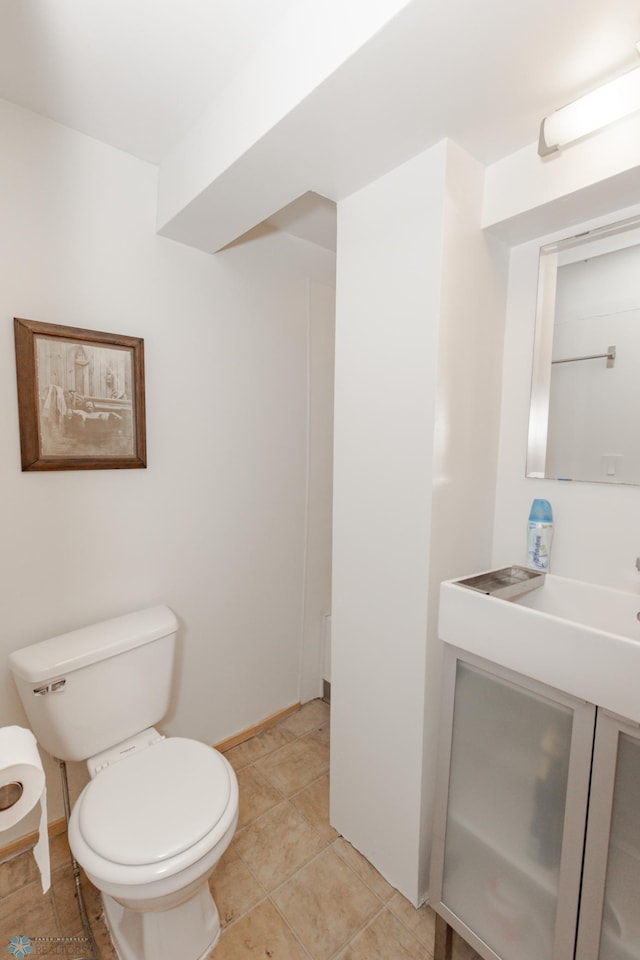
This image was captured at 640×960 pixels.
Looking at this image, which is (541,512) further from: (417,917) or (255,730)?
(255,730)

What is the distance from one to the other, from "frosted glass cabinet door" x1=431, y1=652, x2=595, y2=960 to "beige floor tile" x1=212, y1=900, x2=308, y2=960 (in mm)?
431

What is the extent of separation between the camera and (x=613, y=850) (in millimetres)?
890

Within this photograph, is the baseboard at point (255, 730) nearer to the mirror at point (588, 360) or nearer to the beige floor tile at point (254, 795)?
the beige floor tile at point (254, 795)

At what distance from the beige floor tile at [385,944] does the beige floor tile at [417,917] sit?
0.05 feet

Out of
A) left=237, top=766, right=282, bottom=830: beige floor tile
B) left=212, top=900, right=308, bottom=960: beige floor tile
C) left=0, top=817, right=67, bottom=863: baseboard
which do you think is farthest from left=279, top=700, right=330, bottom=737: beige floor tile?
left=0, top=817, right=67, bottom=863: baseboard

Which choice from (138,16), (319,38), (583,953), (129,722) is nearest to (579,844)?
(583,953)

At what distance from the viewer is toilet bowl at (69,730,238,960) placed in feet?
3.31

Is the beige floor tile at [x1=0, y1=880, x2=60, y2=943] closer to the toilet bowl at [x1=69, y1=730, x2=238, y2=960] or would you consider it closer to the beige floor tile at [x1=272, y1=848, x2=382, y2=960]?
the toilet bowl at [x1=69, y1=730, x2=238, y2=960]

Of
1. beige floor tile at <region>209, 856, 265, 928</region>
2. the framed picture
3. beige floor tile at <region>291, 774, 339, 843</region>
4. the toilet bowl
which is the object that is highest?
the framed picture

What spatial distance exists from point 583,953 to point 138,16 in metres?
2.26

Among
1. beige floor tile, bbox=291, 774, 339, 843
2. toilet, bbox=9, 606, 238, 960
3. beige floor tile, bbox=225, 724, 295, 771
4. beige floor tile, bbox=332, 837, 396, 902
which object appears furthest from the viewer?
beige floor tile, bbox=225, 724, 295, 771

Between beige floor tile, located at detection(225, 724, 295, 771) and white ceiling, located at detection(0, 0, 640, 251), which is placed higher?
white ceiling, located at detection(0, 0, 640, 251)

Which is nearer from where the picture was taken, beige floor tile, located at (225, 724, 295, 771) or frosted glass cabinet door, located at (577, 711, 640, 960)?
frosted glass cabinet door, located at (577, 711, 640, 960)

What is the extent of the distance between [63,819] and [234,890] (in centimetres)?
66
